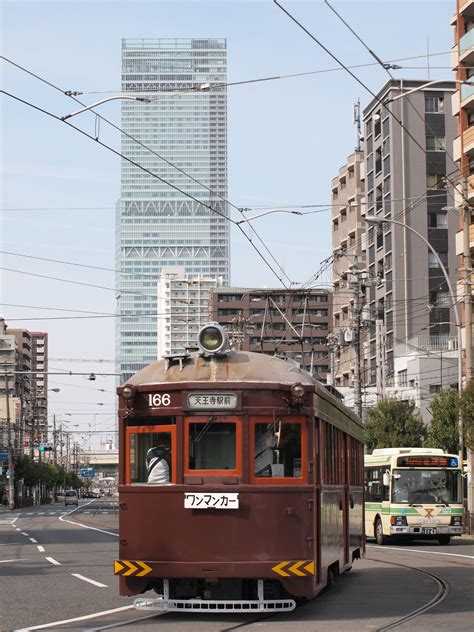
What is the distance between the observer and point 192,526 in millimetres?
12539

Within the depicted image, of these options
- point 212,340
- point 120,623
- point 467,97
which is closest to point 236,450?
point 212,340

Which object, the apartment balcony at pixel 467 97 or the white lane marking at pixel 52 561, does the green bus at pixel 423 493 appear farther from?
the apartment balcony at pixel 467 97

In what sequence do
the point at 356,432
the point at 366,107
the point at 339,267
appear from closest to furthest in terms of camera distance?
the point at 356,432, the point at 366,107, the point at 339,267

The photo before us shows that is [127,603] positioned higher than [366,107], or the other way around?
[366,107]

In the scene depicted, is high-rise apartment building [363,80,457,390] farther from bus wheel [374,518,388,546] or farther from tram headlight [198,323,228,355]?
tram headlight [198,323,228,355]

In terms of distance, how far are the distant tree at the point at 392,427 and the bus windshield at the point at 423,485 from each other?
26190 millimetres

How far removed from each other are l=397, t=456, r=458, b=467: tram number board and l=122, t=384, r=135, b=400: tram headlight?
66.2ft

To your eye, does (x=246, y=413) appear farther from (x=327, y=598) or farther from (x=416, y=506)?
(x=416, y=506)

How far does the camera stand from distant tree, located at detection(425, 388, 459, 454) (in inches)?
2099

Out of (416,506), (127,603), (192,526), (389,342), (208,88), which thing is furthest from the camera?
(389,342)

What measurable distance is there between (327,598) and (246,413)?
3788 mm

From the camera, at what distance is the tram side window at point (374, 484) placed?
32781 mm

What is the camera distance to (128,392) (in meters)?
12.9

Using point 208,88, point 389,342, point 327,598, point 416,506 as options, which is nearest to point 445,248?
point 389,342
